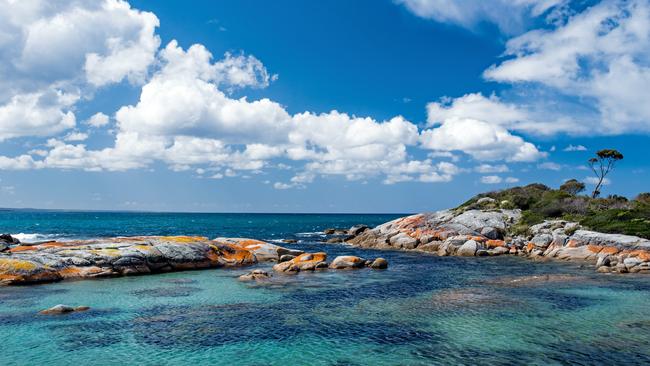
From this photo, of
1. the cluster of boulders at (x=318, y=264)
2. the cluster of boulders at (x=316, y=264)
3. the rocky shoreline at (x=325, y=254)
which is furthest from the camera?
the cluster of boulders at (x=318, y=264)

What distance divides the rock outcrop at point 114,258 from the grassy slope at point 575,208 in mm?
39278

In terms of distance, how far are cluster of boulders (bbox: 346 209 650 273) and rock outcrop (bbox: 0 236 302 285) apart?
24.2m

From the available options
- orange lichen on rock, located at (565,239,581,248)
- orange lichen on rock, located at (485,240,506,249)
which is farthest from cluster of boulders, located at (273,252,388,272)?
orange lichen on rock, located at (565,239,581,248)

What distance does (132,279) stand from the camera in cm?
3278

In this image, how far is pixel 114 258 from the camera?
34.5m

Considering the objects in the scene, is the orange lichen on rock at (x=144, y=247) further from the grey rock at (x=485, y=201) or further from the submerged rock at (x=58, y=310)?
the grey rock at (x=485, y=201)

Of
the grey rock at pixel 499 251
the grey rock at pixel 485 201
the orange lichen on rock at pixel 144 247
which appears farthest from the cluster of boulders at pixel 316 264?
the grey rock at pixel 485 201

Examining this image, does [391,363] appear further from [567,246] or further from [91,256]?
[567,246]

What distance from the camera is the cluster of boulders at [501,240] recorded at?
42194mm

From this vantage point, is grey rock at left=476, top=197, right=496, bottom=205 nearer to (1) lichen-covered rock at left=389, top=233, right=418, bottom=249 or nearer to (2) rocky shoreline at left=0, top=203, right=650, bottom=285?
(2) rocky shoreline at left=0, top=203, right=650, bottom=285

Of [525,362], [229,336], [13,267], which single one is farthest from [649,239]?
[13,267]

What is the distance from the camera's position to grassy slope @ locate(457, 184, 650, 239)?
4991 cm

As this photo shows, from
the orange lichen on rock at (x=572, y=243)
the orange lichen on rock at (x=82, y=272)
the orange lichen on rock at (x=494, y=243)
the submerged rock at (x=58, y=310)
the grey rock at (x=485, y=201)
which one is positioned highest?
the grey rock at (x=485, y=201)

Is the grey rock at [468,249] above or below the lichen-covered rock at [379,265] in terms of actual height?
above
